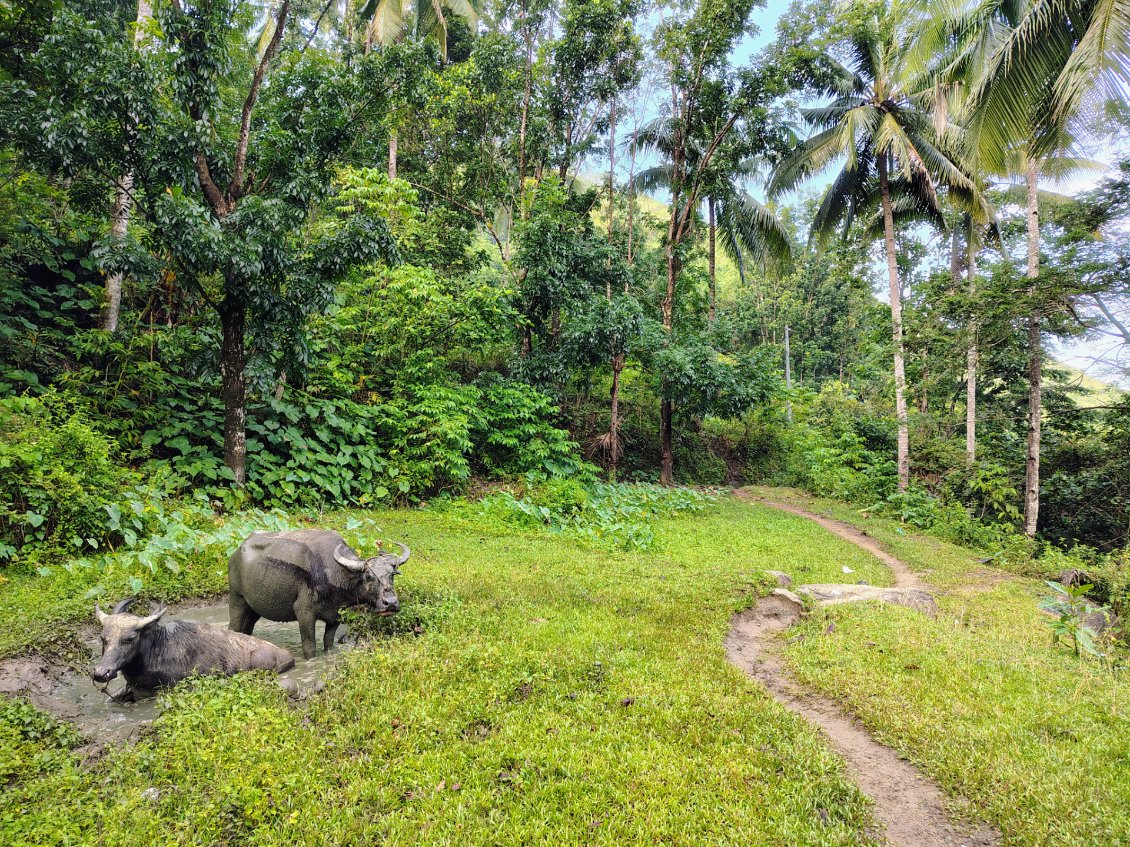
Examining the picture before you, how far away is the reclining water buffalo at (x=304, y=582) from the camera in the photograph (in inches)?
191

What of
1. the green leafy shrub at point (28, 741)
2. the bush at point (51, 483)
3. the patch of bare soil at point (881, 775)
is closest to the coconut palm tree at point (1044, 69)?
the patch of bare soil at point (881, 775)

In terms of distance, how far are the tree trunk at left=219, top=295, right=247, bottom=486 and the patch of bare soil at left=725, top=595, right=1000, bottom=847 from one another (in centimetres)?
859

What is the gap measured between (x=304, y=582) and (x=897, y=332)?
56.8 ft

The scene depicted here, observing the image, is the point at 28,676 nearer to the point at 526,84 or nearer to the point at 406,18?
the point at 526,84

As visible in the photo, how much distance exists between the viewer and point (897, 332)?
53.0 ft

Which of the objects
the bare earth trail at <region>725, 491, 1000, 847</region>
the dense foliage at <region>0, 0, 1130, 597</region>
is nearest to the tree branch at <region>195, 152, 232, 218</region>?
the dense foliage at <region>0, 0, 1130, 597</region>

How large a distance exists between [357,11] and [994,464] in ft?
84.7

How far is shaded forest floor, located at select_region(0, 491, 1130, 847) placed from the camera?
298 cm

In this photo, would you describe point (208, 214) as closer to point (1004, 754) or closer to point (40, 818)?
point (40, 818)

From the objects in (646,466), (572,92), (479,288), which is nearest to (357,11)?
(572,92)

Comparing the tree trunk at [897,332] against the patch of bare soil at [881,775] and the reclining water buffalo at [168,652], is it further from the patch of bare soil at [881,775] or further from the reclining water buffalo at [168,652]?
the reclining water buffalo at [168,652]

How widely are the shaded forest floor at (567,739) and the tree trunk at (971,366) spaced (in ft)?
27.6

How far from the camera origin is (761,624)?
7.01 m

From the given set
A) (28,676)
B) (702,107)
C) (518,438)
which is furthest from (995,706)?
(702,107)
